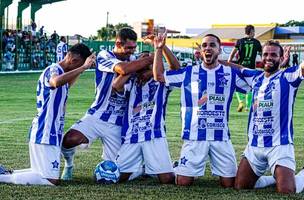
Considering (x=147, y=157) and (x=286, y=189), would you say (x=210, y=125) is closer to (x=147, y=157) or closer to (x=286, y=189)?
(x=147, y=157)

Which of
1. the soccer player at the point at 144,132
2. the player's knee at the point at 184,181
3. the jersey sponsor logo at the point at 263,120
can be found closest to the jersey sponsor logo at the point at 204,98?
the soccer player at the point at 144,132

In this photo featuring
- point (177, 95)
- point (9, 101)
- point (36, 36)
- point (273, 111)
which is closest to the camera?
point (273, 111)

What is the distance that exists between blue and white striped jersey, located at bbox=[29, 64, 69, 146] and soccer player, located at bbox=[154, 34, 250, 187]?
1.11m

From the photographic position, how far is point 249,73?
7.93m

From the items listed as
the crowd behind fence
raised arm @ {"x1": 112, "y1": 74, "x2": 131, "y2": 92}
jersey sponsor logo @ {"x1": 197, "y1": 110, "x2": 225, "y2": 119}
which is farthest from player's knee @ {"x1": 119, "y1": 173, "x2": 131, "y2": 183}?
the crowd behind fence

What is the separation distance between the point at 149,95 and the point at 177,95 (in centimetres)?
1518

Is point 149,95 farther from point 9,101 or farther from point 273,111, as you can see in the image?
point 9,101

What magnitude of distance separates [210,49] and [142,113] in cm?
110

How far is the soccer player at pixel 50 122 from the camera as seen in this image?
7547 millimetres

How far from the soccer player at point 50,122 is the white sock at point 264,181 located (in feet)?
7.15

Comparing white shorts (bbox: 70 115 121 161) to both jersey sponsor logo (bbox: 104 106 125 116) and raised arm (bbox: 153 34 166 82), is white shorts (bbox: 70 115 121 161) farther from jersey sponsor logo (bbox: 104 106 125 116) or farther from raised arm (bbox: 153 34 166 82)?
raised arm (bbox: 153 34 166 82)

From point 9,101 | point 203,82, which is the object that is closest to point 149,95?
point 203,82

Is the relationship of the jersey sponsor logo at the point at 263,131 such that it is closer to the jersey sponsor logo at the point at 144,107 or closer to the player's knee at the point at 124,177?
the jersey sponsor logo at the point at 144,107

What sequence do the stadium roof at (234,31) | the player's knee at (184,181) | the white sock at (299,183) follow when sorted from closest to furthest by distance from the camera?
the white sock at (299,183)
the player's knee at (184,181)
the stadium roof at (234,31)
